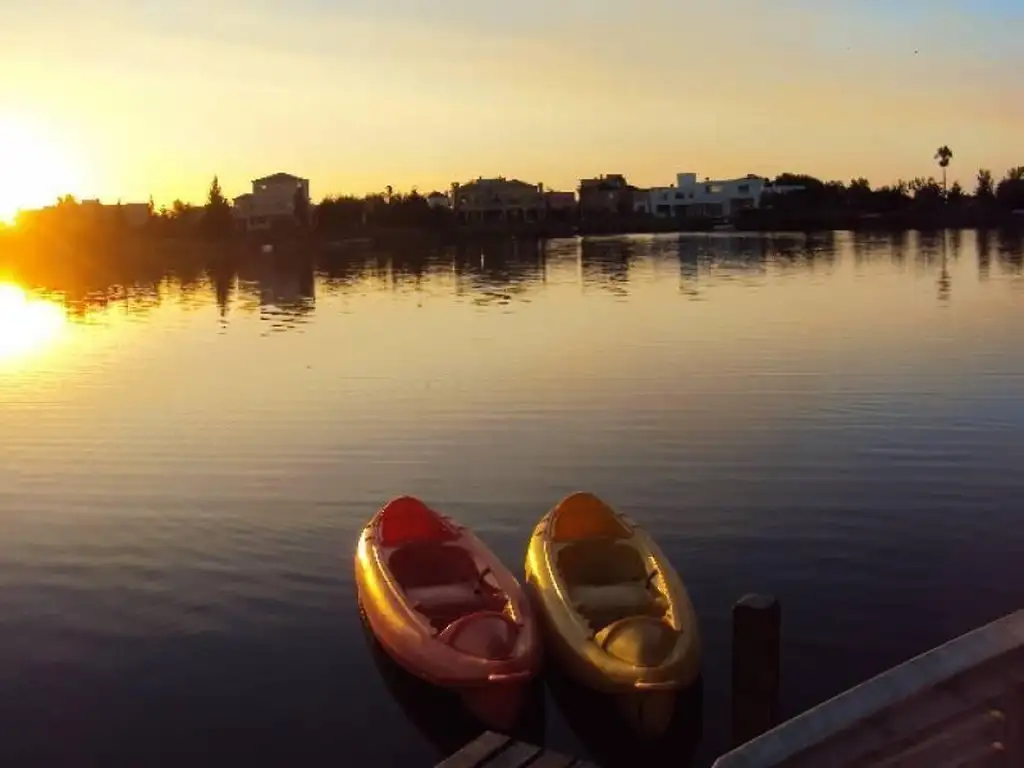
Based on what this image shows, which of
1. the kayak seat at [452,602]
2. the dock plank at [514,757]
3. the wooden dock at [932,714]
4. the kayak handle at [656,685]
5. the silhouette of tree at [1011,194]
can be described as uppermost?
the silhouette of tree at [1011,194]

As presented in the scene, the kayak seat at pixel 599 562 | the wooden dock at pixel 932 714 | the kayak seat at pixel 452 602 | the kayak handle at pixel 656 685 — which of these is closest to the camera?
the wooden dock at pixel 932 714

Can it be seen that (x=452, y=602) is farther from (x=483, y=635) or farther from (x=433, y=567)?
(x=483, y=635)

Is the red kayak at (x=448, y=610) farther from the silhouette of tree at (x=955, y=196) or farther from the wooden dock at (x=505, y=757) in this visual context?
the silhouette of tree at (x=955, y=196)

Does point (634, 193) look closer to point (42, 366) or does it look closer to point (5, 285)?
point (5, 285)

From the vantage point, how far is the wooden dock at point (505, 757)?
6.89 metres

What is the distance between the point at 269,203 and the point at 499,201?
3177 cm

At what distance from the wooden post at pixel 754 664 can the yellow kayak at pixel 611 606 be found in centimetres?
76

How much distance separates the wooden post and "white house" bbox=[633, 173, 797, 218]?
154924 mm

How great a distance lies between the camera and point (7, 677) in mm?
10547

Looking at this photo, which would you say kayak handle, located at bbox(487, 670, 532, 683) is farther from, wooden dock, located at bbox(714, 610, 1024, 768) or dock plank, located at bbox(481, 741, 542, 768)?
wooden dock, located at bbox(714, 610, 1024, 768)

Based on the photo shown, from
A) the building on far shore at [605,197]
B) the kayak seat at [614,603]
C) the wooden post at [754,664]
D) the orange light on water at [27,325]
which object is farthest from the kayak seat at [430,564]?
the building on far shore at [605,197]

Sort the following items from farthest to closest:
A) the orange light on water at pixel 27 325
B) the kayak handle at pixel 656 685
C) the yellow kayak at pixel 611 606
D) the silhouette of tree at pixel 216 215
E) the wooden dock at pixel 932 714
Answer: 1. the silhouette of tree at pixel 216 215
2. the orange light on water at pixel 27 325
3. the yellow kayak at pixel 611 606
4. the kayak handle at pixel 656 685
5. the wooden dock at pixel 932 714

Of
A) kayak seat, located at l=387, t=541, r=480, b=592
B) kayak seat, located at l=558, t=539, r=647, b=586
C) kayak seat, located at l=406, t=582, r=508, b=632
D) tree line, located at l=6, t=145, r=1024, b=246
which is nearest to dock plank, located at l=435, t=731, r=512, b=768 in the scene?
kayak seat, located at l=406, t=582, r=508, b=632

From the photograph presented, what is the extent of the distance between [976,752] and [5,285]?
87365 millimetres
